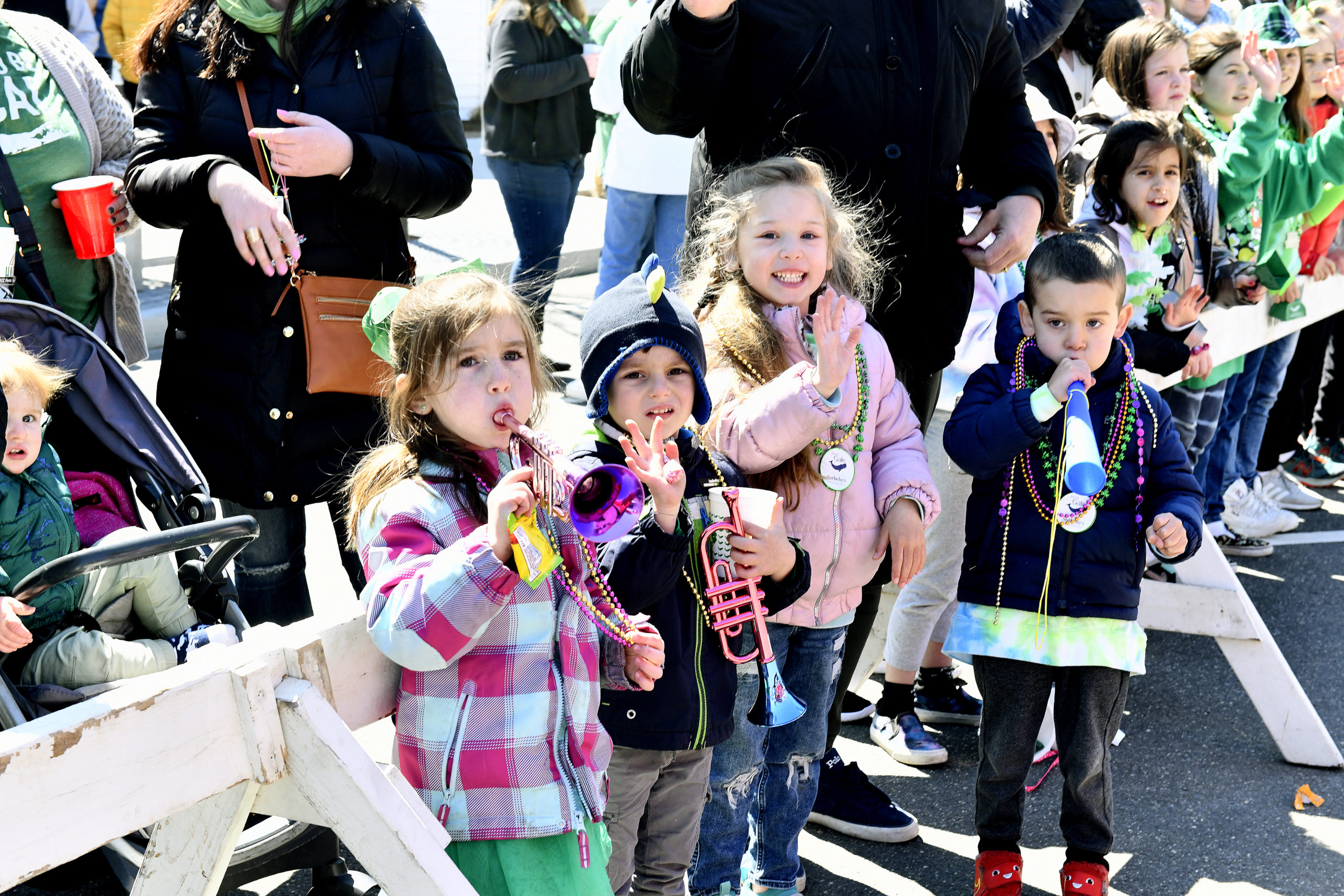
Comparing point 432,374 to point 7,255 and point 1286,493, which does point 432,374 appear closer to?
point 7,255

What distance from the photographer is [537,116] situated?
602 cm

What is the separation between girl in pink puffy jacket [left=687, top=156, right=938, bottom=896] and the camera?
2.49 metres

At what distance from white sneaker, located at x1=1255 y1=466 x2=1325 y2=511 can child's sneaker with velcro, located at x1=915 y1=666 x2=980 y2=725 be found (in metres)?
2.73

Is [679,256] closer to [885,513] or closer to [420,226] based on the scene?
[885,513]

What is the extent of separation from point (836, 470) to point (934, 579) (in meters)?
1.02

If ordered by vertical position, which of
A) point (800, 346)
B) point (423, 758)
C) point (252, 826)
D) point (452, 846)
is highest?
point (800, 346)

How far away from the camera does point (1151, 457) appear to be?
2730mm

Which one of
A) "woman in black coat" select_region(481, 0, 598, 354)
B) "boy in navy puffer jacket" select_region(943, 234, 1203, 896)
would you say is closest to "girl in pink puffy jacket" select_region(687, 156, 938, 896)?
"boy in navy puffer jacket" select_region(943, 234, 1203, 896)

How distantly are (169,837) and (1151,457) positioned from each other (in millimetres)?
2069

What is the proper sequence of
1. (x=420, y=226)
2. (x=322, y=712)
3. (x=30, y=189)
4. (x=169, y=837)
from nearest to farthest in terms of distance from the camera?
(x=322, y=712) → (x=169, y=837) → (x=30, y=189) → (x=420, y=226)

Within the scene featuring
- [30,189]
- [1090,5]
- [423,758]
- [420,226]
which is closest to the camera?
[423,758]

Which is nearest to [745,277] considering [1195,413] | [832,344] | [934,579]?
[832,344]

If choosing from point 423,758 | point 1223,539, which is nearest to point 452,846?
point 423,758

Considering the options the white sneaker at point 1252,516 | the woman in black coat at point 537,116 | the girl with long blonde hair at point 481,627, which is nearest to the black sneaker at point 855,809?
the girl with long blonde hair at point 481,627
